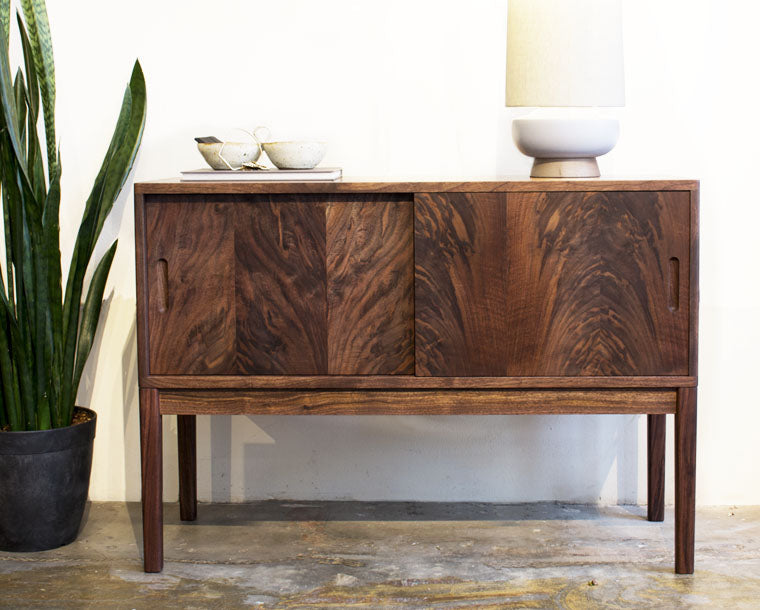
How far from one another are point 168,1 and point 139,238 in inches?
32.6

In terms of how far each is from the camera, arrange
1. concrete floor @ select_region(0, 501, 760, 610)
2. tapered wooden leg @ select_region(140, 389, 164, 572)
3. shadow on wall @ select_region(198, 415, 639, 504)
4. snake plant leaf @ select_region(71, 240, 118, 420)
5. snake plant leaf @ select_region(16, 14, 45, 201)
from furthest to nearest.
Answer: shadow on wall @ select_region(198, 415, 639, 504), snake plant leaf @ select_region(71, 240, 118, 420), snake plant leaf @ select_region(16, 14, 45, 201), tapered wooden leg @ select_region(140, 389, 164, 572), concrete floor @ select_region(0, 501, 760, 610)

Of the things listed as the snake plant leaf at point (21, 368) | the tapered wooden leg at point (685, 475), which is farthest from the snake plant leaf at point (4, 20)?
the tapered wooden leg at point (685, 475)

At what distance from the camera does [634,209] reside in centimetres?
207

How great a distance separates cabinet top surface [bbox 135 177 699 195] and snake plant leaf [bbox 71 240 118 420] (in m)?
0.40

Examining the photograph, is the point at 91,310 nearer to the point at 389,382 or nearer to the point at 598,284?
the point at 389,382

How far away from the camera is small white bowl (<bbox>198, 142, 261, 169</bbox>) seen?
225 centimetres

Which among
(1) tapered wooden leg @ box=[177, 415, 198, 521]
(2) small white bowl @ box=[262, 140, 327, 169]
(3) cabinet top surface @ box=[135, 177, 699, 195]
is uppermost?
(2) small white bowl @ box=[262, 140, 327, 169]

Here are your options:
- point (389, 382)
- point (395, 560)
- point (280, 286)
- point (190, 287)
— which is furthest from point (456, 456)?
point (190, 287)

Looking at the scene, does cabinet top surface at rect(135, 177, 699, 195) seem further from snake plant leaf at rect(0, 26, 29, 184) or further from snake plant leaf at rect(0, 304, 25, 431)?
snake plant leaf at rect(0, 304, 25, 431)

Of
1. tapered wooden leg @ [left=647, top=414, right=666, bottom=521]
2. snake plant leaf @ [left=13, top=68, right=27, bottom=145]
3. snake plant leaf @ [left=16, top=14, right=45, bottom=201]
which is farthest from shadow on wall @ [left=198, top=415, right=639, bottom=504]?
snake plant leaf @ [left=13, top=68, right=27, bottom=145]

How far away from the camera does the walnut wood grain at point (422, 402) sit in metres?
2.14

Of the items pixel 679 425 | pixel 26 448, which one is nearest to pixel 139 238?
pixel 26 448

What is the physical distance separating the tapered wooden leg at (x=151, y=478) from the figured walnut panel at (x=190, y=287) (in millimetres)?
94

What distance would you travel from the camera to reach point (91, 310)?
2.45 meters
